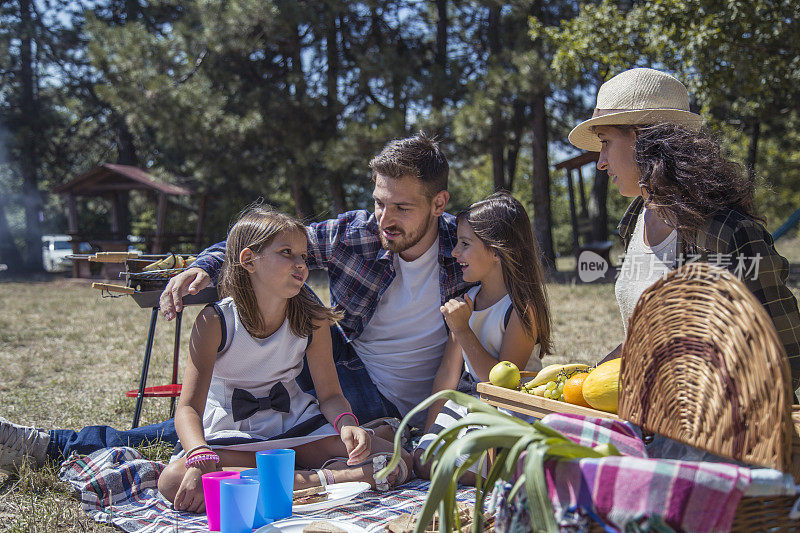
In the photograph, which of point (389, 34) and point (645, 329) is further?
point (389, 34)

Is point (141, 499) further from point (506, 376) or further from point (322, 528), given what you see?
point (506, 376)

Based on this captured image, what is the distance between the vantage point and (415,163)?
11.3 feet

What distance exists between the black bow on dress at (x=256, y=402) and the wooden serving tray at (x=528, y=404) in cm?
102

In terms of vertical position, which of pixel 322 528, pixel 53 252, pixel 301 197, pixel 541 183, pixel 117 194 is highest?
pixel 117 194

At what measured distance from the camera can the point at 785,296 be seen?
229 cm

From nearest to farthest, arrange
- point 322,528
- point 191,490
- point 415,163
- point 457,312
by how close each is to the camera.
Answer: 1. point 322,528
2. point 191,490
3. point 457,312
4. point 415,163

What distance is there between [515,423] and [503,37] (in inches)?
529

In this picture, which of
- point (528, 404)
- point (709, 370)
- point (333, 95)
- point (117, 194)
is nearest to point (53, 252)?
point (117, 194)

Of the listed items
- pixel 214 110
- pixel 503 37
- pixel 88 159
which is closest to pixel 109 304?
pixel 214 110

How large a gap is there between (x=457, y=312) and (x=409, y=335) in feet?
2.37

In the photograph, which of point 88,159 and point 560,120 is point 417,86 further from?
point 88,159

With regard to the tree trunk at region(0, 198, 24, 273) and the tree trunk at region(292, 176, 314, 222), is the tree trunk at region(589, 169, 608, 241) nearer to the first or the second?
the tree trunk at region(292, 176, 314, 222)

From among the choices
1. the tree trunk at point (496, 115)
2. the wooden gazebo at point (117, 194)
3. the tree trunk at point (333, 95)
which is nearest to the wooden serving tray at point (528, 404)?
the tree trunk at point (496, 115)

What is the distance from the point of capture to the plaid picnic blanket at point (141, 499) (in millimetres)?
2457
